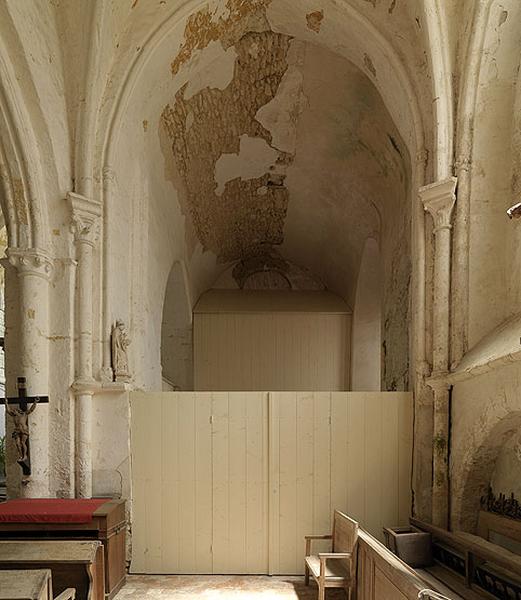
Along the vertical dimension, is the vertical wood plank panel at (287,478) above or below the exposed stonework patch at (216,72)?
below

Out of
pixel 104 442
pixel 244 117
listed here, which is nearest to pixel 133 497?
pixel 104 442

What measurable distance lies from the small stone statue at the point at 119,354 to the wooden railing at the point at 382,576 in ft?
9.45

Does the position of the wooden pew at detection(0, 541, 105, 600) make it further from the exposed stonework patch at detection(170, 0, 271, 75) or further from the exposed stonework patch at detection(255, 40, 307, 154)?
the exposed stonework patch at detection(255, 40, 307, 154)

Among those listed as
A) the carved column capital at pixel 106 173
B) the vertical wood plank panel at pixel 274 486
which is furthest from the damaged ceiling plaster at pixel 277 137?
the vertical wood plank panel at pixel 274 486

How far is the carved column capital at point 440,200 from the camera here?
18.5 ft

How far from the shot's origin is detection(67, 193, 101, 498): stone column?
225 inches

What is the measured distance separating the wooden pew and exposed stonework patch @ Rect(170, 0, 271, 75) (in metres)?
5.20

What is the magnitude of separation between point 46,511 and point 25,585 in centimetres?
139

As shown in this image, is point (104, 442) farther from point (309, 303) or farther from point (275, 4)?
point (309, 303)

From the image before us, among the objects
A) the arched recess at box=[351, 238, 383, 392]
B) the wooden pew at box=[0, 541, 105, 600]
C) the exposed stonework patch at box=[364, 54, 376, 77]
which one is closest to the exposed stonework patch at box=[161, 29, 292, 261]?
the exposed stonework patch at box=[364, 54, 376, 77]

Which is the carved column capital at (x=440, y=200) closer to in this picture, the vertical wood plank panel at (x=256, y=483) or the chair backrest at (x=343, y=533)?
the vertical wood plank panel at (x=256, y=483)

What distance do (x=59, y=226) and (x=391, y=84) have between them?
4079mm

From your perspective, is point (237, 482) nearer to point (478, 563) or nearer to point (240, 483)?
point (240, 483)

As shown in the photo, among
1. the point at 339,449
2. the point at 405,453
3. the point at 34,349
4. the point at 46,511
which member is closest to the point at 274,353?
the point at 339,449
